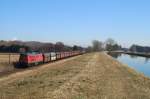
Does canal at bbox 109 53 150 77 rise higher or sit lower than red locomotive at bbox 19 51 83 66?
lower

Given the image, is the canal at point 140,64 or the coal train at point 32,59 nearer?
the coal train at point 32,59

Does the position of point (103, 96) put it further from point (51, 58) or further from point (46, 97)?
point (51, 58)

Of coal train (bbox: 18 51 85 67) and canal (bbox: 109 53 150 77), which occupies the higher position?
coal train (bbox: 18 51 85 67)

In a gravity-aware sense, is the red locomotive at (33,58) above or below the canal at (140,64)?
above

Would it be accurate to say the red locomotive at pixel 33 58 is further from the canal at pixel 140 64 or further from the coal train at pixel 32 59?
the canal at pixel 140 64

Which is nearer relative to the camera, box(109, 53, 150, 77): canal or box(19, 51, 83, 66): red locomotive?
box(19, 51, 83, 66): red locomotive

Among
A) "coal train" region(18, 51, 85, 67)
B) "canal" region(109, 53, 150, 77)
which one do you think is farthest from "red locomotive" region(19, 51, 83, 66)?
"canal" region(109, 53, 150, 77)

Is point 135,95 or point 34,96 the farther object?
point 135,95

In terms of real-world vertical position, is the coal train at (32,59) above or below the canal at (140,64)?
above

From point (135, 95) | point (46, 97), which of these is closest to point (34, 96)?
point (46, 97)

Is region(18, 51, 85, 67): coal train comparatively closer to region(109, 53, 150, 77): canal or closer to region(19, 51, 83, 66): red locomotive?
region(19, 51, 83, 66): red locomotive

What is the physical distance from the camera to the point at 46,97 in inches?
A: 575

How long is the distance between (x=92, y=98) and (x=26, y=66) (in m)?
33.8

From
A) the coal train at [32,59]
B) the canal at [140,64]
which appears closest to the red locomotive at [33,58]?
the coal train at [32,59]
